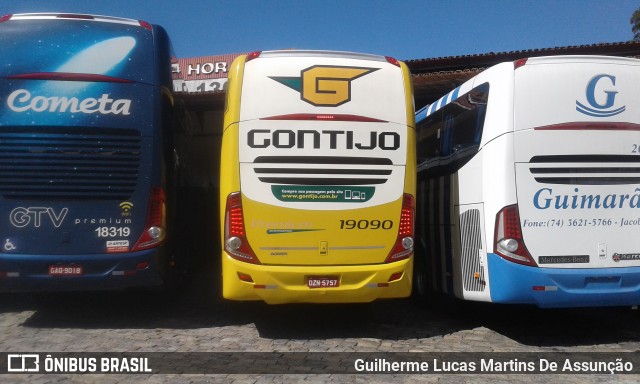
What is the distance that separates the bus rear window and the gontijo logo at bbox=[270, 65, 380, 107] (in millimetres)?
1932

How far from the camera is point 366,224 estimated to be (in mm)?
6996

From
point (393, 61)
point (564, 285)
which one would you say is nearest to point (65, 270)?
point (393, 61)

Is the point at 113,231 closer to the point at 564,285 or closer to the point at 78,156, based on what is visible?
the point at 78,156

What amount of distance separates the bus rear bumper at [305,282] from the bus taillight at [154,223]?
113 cm

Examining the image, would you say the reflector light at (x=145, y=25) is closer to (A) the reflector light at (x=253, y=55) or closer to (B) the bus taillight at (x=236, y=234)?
(A) the reflector light at (x=253, y=55)

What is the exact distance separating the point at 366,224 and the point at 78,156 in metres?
3.60

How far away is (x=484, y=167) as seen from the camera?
6867 millimetres

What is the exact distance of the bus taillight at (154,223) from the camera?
744cm

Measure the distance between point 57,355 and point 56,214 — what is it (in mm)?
1805

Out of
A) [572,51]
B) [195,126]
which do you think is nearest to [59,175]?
[195,126]

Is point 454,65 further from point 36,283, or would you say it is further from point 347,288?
point 36,283

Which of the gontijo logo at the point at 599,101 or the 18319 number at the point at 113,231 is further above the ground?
the gontijo logo at the point at 599,101

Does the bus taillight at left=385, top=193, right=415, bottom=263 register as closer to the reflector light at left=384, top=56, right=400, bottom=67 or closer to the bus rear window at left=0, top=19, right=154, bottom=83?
the reflector light at left=384, top=56, right=400, bottom=67

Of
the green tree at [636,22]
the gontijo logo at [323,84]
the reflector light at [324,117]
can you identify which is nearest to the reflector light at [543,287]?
the reflector light at [324,117]
